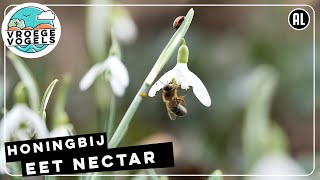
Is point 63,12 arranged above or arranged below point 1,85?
above

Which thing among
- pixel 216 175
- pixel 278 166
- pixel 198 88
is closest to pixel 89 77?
pixel 198 88

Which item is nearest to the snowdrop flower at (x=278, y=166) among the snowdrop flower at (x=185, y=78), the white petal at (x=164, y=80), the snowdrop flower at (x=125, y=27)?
the snowdrop flower at (x=185, y=78)

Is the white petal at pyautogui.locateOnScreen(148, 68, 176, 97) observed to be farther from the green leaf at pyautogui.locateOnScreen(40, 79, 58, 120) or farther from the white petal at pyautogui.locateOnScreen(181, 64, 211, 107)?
the green leaf at pyautogui.locateOnScreen(40, 79, 58, 120)

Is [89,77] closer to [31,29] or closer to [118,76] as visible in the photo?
[118,76]

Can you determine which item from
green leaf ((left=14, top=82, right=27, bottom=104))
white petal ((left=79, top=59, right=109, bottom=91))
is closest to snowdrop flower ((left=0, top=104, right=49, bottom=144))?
green leaf ((left=14, top=82, right=27, bottom=104))

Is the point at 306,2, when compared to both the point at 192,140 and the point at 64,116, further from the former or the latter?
the point at 64,116

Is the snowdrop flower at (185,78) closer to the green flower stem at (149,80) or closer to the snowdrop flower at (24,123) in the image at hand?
the green flower stem at (149,80)

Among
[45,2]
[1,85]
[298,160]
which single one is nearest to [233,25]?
[298,160]
